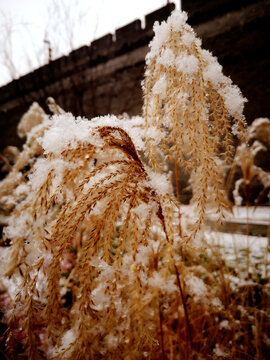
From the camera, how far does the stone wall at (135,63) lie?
459 centimetres

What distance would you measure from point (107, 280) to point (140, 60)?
613 cm

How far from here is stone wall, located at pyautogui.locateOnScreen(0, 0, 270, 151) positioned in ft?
15.1

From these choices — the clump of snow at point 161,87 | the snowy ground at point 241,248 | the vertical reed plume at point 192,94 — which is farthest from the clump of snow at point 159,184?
the snowy ground at point 241,248

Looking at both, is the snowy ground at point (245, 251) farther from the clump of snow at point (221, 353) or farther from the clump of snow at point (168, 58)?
the clump of snow at point (168, 58)

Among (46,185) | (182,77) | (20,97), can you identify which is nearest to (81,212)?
(46,185)

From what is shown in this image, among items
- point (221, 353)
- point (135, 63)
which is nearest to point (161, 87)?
point (221, 353)

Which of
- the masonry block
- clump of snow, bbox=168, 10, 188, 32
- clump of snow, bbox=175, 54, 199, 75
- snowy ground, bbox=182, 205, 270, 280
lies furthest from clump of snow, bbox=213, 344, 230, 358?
the masonry block

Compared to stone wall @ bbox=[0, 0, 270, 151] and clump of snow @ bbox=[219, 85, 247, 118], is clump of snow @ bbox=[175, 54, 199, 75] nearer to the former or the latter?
clump of snow @ bbox=[219, 85, 247, 118]

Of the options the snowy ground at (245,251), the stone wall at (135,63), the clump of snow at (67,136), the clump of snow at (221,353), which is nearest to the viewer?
the clump of snow at (67,136)

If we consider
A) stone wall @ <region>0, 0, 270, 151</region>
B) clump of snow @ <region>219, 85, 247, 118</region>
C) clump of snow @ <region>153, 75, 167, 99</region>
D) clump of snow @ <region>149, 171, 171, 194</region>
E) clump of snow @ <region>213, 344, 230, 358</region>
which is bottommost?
clump of snow @ <region>213, 344, 230, 358</region>

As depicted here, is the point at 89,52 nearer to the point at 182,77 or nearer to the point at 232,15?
Answer: the point at 232,15

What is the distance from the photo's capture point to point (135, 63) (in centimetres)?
588

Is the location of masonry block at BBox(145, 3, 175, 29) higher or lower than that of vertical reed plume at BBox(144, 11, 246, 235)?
higher

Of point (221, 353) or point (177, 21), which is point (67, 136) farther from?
point (221, 353)
